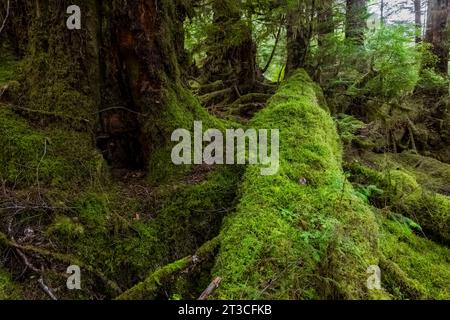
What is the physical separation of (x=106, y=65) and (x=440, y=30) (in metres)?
9.08

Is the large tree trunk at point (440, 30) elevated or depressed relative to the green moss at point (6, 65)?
elevated

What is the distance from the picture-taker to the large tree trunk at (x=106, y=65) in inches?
161

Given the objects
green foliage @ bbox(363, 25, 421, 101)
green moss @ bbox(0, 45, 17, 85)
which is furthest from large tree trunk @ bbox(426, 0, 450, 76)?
green moss @ bbox(0, 45, 17, 85)

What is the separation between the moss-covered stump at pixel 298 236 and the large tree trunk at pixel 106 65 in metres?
1.69

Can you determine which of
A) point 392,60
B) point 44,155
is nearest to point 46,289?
point 44,155

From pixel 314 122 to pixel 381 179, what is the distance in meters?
1.26

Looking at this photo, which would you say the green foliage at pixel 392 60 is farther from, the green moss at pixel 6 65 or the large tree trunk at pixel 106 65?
the green moss at pixel 6 65

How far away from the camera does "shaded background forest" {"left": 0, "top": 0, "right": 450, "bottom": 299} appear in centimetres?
271

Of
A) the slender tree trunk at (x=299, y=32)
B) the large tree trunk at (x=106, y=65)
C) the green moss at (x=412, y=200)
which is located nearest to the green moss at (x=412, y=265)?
the green moss at (x=412, y=200)

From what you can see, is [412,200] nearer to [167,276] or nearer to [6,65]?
[167,276]

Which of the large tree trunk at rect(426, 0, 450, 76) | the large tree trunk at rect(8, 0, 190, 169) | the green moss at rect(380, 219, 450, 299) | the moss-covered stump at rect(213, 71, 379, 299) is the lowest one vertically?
the green moss at rect(380, 219, 450, 299)

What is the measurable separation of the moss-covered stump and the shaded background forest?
0.01 metres

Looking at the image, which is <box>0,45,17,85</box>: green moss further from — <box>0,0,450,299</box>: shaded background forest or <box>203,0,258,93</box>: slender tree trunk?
<box>203,0,258,93</box>: slender tree trunk
